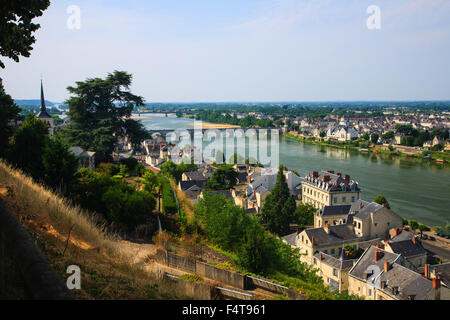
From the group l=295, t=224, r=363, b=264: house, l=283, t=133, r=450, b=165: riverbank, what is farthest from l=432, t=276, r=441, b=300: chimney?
l=283, t=133, r=450, b=165: riverbank

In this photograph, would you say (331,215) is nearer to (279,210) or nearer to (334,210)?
(334,210)

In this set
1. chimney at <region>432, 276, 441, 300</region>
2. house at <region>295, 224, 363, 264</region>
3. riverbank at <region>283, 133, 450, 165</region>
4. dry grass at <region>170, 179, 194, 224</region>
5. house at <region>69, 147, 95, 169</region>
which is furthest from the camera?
riverbank at <region>283, 133, 450, 165</region>

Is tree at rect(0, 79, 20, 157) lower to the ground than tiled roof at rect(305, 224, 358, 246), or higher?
higher

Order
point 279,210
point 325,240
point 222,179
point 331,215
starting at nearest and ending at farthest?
1. point 325,240
2. point 279,210
3. point 331,215
4. point 222,179

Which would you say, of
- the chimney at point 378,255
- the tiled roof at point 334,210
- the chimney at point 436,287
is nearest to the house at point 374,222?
the tiled roof at point 334,210

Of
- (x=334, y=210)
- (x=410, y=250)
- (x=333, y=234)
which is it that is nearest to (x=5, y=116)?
(x=333, y=234)

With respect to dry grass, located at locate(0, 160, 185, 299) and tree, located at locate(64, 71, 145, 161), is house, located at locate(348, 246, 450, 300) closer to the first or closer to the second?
dry grass, located at locate(0, 160, 185, 299)
